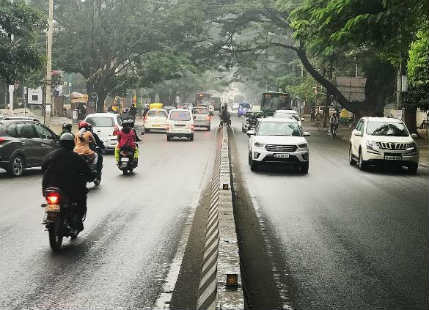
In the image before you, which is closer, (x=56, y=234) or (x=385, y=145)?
(x=56, y=234)

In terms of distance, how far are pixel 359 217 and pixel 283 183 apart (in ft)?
18.7

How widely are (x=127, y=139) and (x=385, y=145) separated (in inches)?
318

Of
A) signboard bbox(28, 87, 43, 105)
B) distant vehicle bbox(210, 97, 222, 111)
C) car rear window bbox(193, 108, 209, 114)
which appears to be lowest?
car rear window bbox(193, 108, 209, 114)

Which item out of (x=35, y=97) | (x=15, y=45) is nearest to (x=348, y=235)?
(x=15, y=45)

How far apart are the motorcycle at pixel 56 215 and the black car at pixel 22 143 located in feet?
33.1

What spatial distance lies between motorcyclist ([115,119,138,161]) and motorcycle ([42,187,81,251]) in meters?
10.4

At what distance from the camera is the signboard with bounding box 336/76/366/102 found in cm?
4781

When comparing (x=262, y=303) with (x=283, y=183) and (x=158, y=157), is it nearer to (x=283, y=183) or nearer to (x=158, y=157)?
(x=283, y=183)

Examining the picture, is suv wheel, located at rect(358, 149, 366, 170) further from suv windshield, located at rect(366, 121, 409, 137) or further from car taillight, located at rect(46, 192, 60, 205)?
car taillight, located at rect(46, 192, 60, 205)

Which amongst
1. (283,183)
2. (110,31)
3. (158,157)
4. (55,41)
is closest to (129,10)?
(110,31)

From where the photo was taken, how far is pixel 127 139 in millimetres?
20062

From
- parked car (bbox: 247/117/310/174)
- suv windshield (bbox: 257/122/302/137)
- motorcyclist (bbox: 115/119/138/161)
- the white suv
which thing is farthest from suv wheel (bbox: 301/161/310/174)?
motorcyclist (bbox: 115/119/138/161)

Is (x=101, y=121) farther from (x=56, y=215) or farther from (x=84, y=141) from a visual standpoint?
(x=56, y=215)

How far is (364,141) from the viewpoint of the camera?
22078 millimetres
